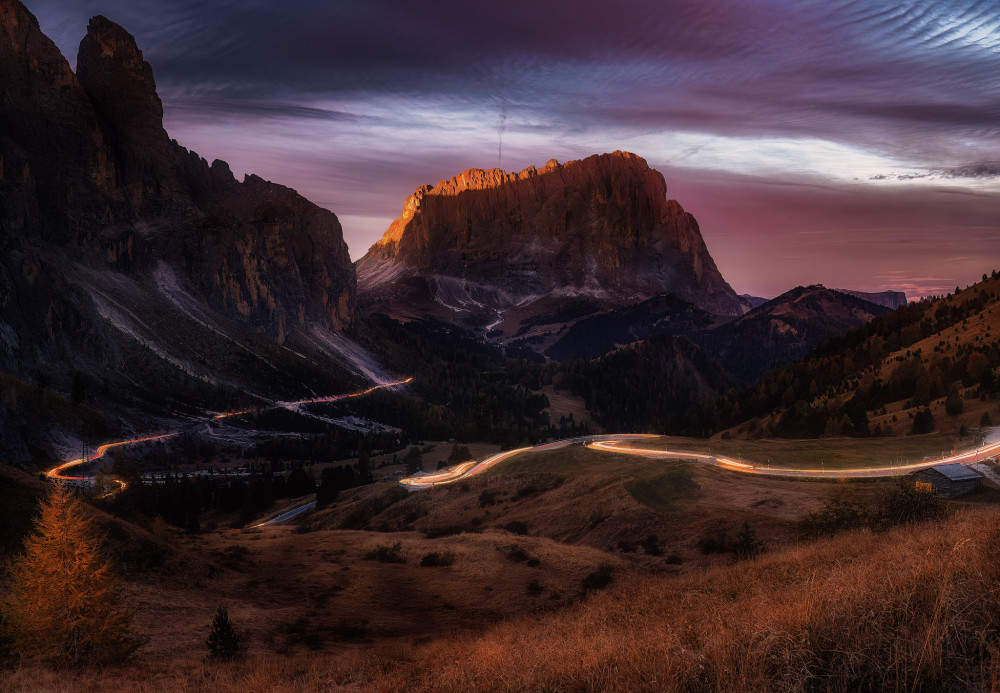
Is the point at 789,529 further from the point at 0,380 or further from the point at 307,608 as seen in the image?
the point at 0,380

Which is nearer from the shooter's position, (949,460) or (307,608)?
(307,608)

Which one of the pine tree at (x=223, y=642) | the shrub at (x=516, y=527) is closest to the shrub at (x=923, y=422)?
the shrub at (x=516, y=527)

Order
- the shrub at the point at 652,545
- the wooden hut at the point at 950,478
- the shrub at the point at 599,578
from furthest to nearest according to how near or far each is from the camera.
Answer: the shrub at the point at 652,545
the wooden hut at the point at 950,478
the shrub at the point at 599,578

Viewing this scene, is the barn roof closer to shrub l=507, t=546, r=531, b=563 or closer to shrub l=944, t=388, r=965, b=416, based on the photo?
shrub l=944, t=388, r=965, b=416

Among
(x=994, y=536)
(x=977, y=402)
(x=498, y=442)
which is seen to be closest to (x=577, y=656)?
(x=994, y=536)

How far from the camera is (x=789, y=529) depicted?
35.4 metres

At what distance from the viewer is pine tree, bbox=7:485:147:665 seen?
22016 mm

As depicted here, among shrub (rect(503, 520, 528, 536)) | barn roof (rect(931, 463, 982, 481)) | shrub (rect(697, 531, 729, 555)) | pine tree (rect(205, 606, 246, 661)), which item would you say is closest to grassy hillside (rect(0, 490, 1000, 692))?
pine tree (rect(205, 606, 246, 661))

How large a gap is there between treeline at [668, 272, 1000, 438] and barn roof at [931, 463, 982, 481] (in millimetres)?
29621

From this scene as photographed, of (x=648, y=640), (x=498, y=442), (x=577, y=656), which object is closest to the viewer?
(x=577, y=656)

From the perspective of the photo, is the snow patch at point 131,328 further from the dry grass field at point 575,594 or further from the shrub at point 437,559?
the shrub at point 437,559

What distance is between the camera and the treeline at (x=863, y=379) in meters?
76.2

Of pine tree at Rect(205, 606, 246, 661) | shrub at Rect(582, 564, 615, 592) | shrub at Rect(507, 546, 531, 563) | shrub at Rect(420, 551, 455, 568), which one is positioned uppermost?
pine tree at Rect(205, 606, 246, 661)

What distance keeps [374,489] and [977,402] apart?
70.6 meters
